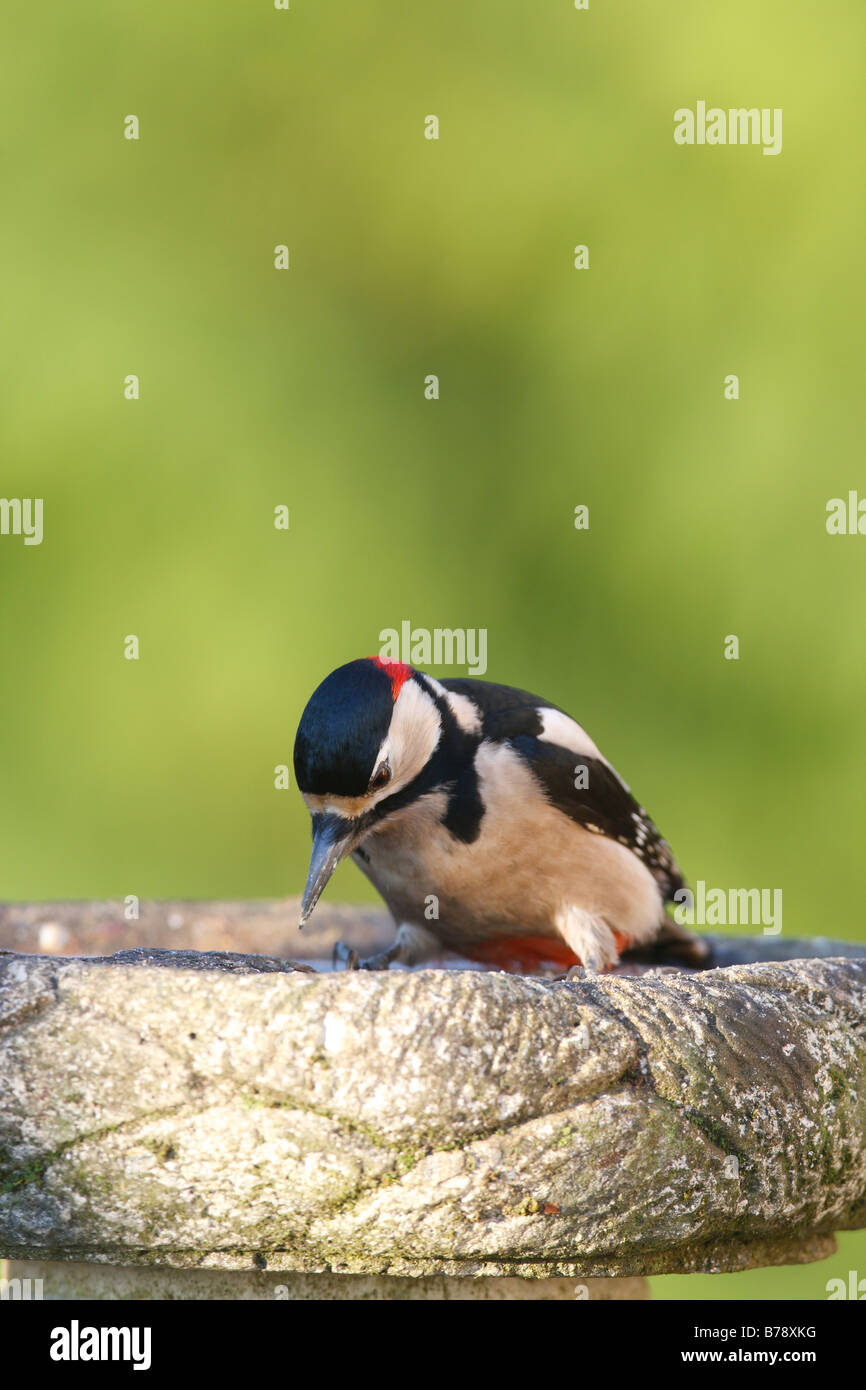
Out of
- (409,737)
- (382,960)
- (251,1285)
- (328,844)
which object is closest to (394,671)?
(409,737)

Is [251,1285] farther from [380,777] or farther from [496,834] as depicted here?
[496,834]

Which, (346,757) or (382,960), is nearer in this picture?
(346,757)

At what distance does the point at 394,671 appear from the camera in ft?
8.80

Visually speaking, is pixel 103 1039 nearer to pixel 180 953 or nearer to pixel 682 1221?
pixel 180 953

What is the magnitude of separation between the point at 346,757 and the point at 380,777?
0.42ft

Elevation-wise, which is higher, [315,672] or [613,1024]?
[315,672]

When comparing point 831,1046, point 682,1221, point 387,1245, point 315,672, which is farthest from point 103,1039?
point 315,672

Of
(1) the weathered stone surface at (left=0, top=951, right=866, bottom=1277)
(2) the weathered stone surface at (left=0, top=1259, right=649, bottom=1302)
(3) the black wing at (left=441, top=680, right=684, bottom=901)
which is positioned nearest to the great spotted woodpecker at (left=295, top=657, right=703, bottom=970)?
(3) the black wing at (left=441, top=680, right=684, bottom=901)

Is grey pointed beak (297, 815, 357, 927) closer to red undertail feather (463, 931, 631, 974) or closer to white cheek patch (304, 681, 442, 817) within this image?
white cheek patch (304, 681, 442, 817)

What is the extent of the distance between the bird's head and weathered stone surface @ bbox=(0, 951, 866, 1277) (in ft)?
2.46

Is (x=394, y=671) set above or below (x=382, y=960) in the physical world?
above

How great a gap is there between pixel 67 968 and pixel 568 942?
1.43m
